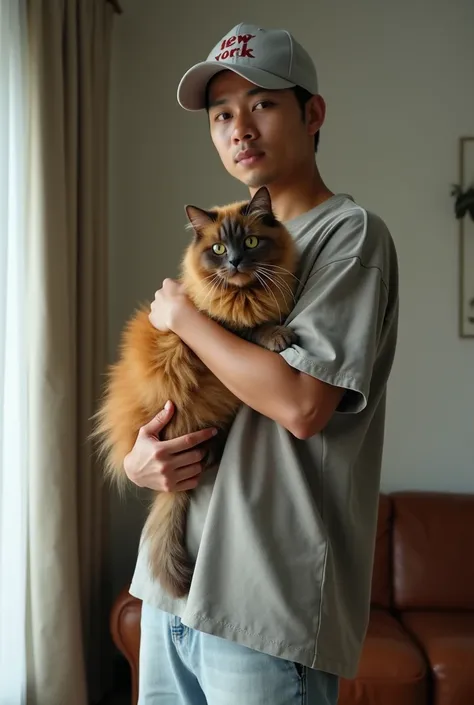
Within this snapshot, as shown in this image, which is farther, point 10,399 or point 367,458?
point 10,399

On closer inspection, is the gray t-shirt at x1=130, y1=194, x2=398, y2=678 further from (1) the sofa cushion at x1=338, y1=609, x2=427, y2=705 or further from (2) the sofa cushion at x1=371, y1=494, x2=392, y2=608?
(2) the sofa cushion at x1=371, y1=494, x2=392, y2=608

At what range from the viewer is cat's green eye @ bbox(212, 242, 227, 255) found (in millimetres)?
1092

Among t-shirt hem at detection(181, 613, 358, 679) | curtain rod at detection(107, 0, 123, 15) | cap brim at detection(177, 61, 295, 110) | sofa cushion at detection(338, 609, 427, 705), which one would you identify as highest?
curtain rod at detection(107, 0, 123, 15)

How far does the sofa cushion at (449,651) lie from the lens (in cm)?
188

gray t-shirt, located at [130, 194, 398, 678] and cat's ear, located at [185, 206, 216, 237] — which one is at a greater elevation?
cat's ear, located at [185, 206, 216, 237]

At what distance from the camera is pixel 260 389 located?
848 mm

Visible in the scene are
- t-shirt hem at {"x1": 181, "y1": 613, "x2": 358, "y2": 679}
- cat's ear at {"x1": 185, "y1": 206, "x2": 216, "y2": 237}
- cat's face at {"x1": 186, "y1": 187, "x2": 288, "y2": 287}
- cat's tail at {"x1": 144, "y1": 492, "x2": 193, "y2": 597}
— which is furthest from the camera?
cat's ear at {"x1": 185, "y1": 206, "x2": 216, "y2": 237}

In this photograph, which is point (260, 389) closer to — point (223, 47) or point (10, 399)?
point (223, 47)

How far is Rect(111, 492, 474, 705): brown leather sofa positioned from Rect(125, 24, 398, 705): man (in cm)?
117

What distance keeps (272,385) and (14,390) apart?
4.43ft

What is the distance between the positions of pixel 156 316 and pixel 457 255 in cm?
214

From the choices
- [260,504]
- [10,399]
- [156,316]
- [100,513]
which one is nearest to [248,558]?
[260,504]

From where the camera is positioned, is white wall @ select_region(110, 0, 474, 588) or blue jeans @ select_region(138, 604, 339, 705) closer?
blue jeans @ select_region(138, 604, 339, 705)

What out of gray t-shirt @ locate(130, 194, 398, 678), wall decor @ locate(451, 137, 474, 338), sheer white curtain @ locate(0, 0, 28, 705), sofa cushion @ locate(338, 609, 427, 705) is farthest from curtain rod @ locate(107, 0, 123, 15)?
sofa cushion @ locate(338, 609, 427, 705)
